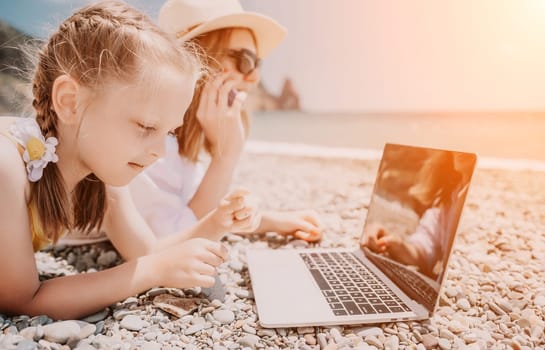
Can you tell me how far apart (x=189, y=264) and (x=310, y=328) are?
0.60 m

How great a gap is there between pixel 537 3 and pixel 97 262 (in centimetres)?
361

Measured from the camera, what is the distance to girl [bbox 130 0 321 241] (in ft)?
8.78

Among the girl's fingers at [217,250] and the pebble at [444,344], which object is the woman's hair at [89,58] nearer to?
the girl's fingers at [217,250]

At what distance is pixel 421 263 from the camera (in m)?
1.73

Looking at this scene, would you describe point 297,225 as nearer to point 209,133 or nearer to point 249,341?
point 209,133

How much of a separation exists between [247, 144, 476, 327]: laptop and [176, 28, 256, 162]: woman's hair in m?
1.02

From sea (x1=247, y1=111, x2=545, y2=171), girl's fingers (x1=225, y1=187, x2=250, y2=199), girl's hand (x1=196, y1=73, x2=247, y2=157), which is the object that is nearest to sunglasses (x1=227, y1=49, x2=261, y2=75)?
girl's hand (x1=196, y1=73, x2=247, y2=157)

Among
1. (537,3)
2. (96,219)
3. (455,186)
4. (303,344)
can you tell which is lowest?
(303,344)

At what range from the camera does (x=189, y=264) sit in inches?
69.0

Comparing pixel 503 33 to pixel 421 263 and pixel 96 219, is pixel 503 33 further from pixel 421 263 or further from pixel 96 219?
pixel 96 219

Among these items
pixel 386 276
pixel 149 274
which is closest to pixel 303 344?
pixel 386 276

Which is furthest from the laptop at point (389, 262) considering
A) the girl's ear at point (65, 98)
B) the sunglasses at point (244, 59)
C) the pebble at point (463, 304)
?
the sunglasses at point (244, 59)

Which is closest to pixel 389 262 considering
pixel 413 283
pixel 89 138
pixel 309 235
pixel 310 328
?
pixel 413 283

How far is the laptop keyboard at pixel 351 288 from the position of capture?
5.43 feet
